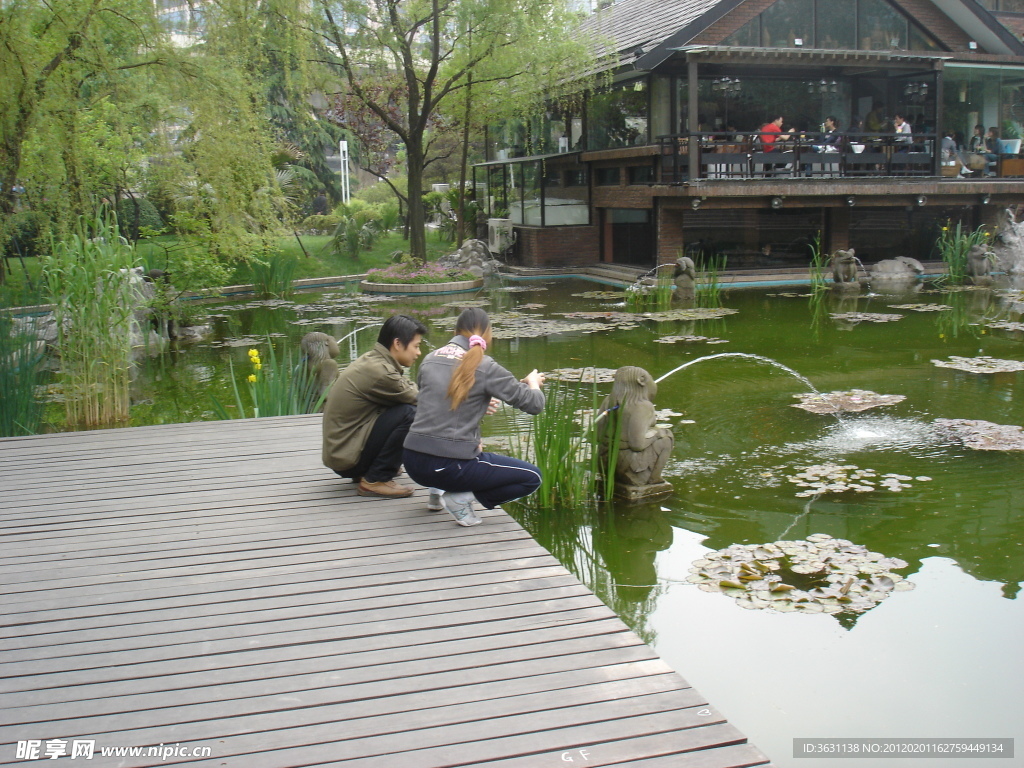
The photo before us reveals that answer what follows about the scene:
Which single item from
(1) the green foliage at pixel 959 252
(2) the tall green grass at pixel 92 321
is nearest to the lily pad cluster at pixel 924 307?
(1) the green foliage at pixel 959 252

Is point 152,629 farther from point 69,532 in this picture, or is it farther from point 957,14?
point 957,14

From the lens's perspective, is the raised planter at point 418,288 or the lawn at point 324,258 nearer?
the raised planter at point 418,288

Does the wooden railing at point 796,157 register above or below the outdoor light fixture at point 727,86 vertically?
below

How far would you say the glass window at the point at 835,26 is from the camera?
19.1 meters

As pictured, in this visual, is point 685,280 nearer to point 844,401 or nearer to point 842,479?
point 844,401

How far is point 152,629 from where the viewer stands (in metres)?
3.67

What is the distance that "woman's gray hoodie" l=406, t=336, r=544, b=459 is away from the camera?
4684 millimetres

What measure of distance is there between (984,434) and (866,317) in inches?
265

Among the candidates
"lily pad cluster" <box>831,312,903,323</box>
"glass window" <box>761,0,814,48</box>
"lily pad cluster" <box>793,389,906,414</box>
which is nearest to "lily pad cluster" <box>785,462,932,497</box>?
"lily pad cluster" <box>793,389,906,414</box>

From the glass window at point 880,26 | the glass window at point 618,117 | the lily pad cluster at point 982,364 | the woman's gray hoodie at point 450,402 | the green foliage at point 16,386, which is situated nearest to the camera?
the woman's gray hoodie at point 450,402

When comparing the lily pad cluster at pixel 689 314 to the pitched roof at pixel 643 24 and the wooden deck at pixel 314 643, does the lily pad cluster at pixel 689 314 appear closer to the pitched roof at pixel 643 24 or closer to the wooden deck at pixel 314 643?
the pitched roof at pixel 643 24

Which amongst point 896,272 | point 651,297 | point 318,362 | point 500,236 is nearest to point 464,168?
point 500,236

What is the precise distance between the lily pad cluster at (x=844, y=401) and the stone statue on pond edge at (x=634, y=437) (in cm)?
273

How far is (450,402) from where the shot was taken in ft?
15.4
